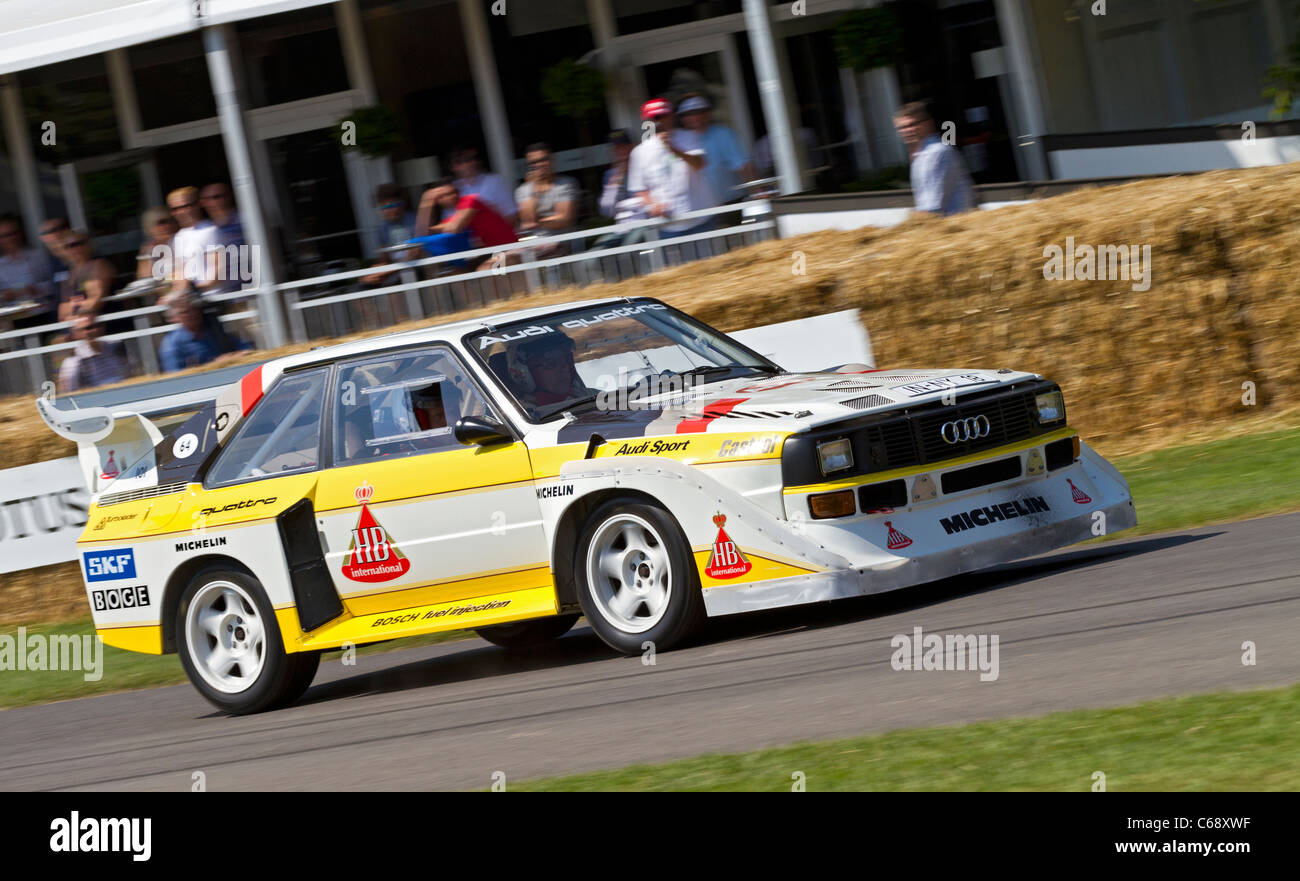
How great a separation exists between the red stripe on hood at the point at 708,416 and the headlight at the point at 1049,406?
1.39 m

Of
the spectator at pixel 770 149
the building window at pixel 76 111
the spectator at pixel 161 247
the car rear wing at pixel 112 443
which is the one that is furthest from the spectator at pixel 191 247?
the building window at pixel 76 111

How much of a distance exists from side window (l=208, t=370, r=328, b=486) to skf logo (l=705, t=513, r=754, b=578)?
7.64 feet

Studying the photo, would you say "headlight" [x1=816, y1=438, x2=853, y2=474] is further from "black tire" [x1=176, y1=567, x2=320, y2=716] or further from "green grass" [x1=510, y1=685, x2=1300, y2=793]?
"black tire" [x1=176, y1=567, x2=320, y2=716]

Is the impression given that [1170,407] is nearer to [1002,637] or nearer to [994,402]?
[994,402]

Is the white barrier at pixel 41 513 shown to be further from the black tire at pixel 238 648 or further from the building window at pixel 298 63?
the building window at pixel 298 63

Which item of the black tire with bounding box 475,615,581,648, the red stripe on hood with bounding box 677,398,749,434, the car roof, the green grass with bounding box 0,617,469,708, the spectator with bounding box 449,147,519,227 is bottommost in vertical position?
the green grass with bounding box 0,617,469,708

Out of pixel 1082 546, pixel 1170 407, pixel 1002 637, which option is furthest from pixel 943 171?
pixel 1002 637

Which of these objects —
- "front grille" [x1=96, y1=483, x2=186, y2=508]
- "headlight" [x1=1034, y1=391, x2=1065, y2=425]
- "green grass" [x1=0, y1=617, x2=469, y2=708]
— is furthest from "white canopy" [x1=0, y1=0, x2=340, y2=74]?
"headlight" [x1=1034, y1=391, x2=1065, y2=425]

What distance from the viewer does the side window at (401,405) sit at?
27.5 ft

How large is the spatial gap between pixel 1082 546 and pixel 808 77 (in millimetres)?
11218

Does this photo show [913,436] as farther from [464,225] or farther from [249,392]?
[464,225]

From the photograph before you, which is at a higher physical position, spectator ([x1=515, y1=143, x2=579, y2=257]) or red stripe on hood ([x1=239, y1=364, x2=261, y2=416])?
spectator ([x1=515, y1=143, x2=579, y2=257])

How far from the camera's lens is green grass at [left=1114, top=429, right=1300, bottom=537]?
9188 millimetres

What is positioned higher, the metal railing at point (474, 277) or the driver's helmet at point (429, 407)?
the metal railing at point (474, 277)
